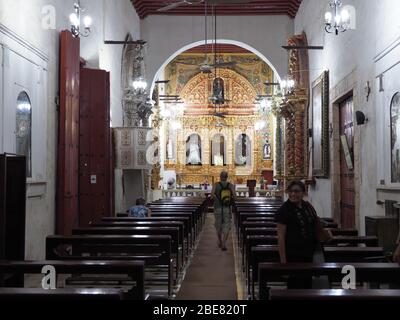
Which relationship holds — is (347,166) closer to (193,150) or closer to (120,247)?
(120,247)

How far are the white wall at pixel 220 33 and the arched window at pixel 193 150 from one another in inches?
350

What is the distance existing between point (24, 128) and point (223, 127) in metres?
21.3

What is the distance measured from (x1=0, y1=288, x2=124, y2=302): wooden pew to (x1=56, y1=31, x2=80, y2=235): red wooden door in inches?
302

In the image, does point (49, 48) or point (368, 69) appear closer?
point (368, 69)

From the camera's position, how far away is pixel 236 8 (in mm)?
21469

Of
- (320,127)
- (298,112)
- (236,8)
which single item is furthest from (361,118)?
(236,8)

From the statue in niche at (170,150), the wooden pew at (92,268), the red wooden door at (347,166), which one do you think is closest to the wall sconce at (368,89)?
the red wooden door at (347,166)

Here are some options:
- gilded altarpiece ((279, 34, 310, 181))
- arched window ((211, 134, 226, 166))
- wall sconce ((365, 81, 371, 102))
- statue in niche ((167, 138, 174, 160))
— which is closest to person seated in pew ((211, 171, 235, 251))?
wall sconce ((365, 81, 371, 102))

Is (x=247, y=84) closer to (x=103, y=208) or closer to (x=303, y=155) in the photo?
(x=303, y=155)

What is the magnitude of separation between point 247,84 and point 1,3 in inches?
907

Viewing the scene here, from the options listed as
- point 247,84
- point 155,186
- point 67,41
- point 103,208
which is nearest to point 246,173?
point 247,84

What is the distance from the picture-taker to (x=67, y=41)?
11.6m

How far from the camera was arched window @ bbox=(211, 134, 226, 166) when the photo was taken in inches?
1192

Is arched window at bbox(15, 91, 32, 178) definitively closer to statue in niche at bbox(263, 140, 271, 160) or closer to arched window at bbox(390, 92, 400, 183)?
arched window at bbox(390, 92, 400, 183)
